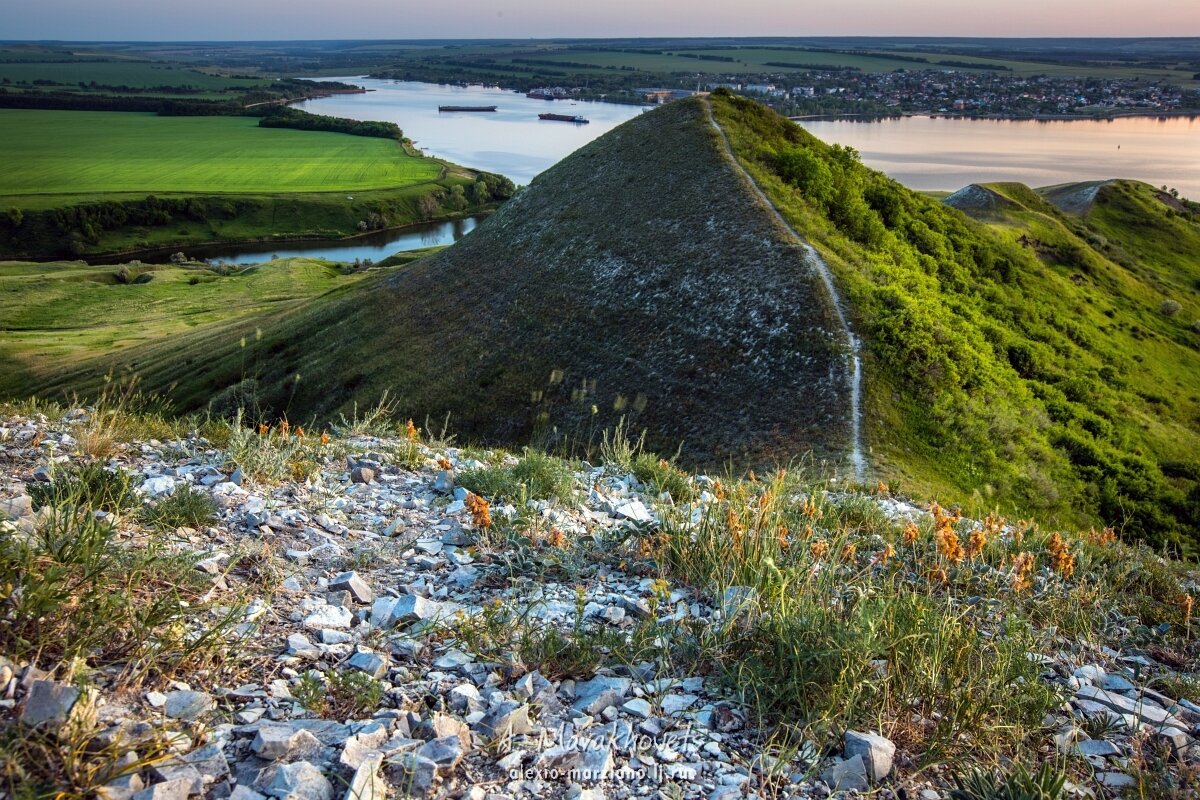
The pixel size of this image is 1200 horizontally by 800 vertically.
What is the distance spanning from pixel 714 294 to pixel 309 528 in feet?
76.0

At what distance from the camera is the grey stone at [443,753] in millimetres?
3518

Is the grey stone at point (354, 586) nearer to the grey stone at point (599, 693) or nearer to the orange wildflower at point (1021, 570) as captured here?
the grey stone at point (599, 693)

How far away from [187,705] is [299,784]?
0.89 metres

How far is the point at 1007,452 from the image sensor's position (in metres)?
21.6

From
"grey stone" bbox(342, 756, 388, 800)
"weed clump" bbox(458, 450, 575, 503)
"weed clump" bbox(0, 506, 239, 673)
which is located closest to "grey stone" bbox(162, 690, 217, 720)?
"weed clump" bbox(0, 506, 239, 673)

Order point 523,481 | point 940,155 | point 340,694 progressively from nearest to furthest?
point 340,694 < point 523,481 < point 940,155

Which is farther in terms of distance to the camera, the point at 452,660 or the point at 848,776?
the point at 452,660

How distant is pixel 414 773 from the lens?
11.0 feet

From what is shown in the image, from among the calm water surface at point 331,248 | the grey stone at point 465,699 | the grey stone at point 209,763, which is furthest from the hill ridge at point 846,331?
the calm water surface at point 331,248

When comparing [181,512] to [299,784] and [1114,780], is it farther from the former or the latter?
[1114,780]

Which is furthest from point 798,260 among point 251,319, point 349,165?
point 349,165

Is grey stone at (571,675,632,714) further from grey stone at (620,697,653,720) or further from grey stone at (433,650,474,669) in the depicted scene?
grey stone at (433,650,474,669)

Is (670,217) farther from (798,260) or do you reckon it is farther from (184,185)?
(184,185)

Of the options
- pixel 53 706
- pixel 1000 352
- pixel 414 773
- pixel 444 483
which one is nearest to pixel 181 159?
pixel 1000 352
